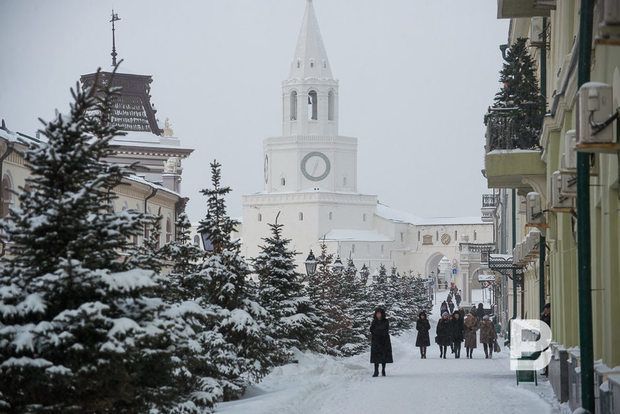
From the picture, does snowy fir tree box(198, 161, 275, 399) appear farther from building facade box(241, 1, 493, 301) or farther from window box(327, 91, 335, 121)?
window box(327, 91, 335, 121)

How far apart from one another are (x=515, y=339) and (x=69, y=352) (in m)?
15.8

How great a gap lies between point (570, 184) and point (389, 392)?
7.86 metres

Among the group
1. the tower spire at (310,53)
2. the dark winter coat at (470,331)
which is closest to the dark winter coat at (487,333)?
the dark winter coat at (470,331)

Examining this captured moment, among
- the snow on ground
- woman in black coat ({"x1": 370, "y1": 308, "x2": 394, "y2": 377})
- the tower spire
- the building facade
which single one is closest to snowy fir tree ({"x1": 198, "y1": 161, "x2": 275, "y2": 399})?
the snow on ground

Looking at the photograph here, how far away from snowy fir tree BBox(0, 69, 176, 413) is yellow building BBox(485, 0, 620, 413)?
3.53 meters

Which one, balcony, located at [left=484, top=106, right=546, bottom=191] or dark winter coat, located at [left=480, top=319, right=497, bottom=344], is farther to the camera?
dark winter coat, located at [left=480, top=319, right=497, bottom=344]

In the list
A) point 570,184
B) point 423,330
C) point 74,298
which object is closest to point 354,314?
point 423,330

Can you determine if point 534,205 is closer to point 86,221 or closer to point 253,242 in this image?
point 86,221

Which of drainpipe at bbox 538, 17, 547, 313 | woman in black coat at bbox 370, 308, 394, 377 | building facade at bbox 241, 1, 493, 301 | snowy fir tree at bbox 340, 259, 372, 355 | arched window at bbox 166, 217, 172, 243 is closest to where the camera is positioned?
drainpipe at bbox 538, 17, 547, 313

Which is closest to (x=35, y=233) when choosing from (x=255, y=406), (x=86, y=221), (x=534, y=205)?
(x=86, y=221)

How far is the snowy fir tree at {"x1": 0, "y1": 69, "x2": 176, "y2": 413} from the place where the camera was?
10.1 m

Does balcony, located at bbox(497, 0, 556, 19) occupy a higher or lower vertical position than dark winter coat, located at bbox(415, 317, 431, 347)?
higher

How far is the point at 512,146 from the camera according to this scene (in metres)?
21.6

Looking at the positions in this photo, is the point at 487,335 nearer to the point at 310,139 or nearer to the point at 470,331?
the point at 470,331
